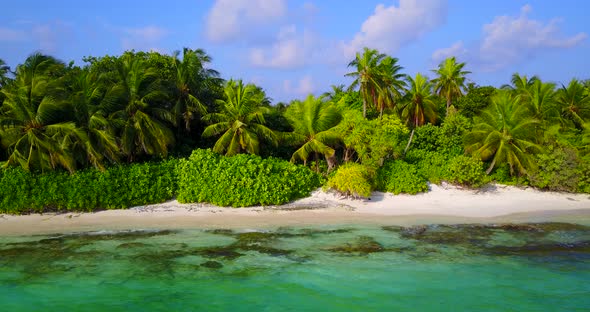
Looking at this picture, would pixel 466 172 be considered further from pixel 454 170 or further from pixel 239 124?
pixel 239 124

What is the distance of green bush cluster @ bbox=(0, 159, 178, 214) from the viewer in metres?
16.7

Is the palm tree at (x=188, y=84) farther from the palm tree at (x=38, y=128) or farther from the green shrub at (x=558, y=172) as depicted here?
the green shrub at (x=558, y=172)

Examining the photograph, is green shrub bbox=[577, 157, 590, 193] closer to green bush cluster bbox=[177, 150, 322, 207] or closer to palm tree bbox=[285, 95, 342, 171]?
palm tree bbox=[285, 95, 342, 171]

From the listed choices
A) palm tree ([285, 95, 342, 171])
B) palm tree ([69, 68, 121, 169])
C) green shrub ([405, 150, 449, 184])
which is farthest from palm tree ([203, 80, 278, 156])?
green shrub ([405, 150, 449, 184])

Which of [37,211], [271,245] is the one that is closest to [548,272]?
[271,245]

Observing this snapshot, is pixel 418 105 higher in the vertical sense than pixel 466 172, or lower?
higher

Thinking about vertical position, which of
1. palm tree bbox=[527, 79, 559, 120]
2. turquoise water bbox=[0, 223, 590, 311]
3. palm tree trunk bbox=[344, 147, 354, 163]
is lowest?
turquoise water bbox=[0, 223, 590, 311]

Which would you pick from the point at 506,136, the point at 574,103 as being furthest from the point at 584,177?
the point at 574,103

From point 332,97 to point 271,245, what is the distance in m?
19.6

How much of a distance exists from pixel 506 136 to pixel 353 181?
840 cm

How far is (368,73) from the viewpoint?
85.9ft

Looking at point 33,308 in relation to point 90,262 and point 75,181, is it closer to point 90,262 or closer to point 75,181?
point 90,262

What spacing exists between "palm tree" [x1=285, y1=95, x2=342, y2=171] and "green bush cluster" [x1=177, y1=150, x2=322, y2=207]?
2.32 metres

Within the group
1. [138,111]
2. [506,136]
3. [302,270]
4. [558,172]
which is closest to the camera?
[302,270]
